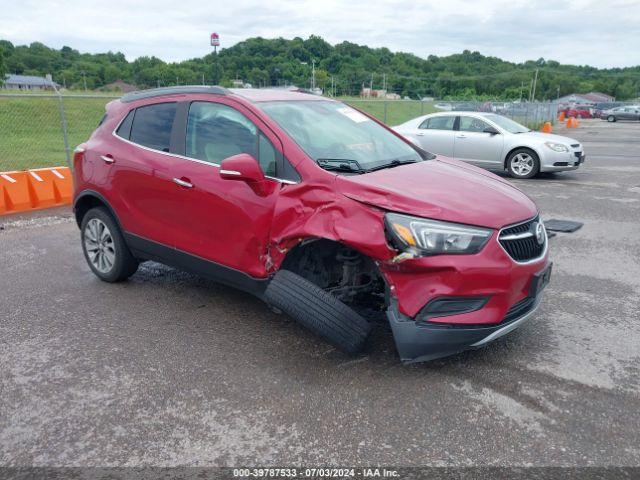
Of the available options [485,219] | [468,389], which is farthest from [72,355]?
[485,219]

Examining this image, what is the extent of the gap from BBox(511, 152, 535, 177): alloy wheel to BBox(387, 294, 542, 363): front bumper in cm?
962

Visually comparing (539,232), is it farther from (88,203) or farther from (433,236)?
(88,203)

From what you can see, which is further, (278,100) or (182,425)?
(278,100)

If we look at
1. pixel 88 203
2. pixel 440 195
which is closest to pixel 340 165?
pixel 440 195

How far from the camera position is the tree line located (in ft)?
88.9

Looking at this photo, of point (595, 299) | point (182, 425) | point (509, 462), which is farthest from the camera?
point (595, 299)

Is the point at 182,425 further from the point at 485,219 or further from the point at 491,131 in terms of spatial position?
the point at 491,131

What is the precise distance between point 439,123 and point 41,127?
17970 millimetres

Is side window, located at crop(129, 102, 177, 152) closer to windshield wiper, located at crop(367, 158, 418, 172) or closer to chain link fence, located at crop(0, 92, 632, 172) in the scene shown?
windshield wiper, located at crop(367, 158, 418, 172)

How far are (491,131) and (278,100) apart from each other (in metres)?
9.30

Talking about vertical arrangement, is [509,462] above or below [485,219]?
below

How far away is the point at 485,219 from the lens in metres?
3.13

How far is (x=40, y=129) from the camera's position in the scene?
74.0ft

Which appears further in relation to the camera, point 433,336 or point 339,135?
point 339,135
